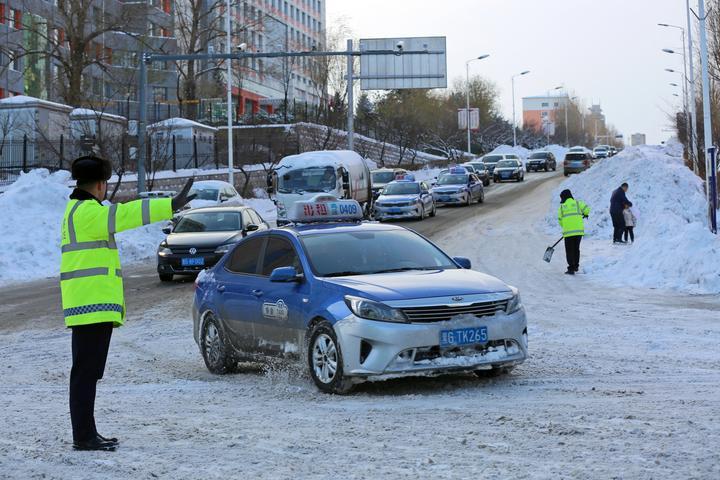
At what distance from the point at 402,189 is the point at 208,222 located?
741 inches

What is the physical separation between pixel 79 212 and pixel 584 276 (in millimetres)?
15995

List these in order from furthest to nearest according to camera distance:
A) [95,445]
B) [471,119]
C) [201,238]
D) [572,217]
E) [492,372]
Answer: [471,119]
[572,217]
[201,238]
[492,372]
[95,445]

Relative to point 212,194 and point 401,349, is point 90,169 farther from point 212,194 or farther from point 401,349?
point 212,194

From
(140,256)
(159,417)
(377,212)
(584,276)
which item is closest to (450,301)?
(159,417)

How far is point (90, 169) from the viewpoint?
7133mm

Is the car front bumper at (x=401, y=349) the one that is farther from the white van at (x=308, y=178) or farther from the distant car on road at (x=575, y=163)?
the distant car on road at (x=575, y=163)

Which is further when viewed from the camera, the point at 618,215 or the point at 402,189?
the point at 402,189

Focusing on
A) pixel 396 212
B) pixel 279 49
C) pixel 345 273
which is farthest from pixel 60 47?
pixel 345 273

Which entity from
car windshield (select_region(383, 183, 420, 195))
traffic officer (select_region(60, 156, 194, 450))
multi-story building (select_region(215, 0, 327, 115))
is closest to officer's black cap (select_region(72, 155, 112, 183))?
traffic officer (select_region(60, 156, 194, 450))

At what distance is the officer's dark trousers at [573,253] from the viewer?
882 inches

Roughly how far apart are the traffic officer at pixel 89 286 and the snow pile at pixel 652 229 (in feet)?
42.8

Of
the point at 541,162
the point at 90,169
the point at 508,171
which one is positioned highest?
the point at 541,162

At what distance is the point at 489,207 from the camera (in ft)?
152

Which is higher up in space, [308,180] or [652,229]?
[308,180]
